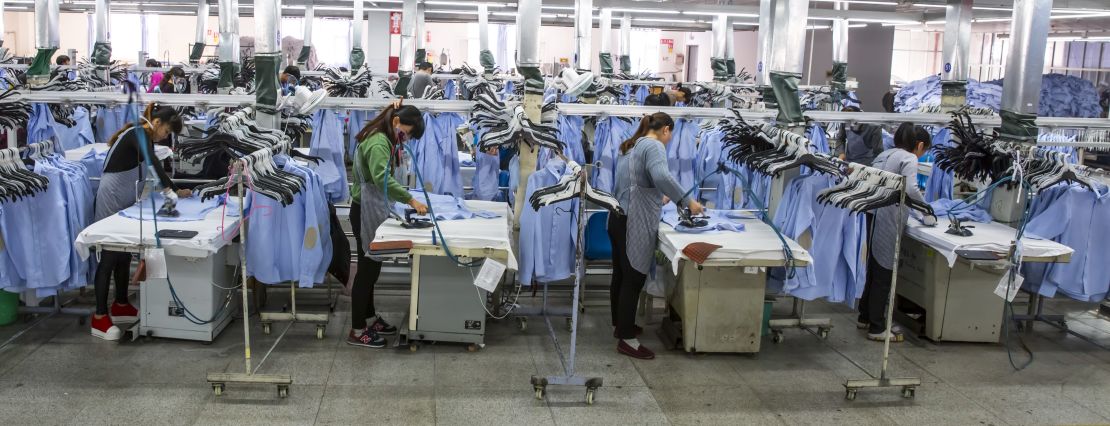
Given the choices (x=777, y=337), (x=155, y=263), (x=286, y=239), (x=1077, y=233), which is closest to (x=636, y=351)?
(x=777, y=337)

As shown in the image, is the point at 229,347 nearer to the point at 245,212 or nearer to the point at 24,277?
the point at 245,212

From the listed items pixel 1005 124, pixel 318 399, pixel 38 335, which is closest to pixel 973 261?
pixel 1005 124

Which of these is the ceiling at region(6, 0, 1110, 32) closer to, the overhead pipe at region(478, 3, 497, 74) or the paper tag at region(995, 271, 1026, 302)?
the overhead pipe at region(478, 3, 497, 74)

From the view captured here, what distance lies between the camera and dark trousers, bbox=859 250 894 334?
6.11 meters

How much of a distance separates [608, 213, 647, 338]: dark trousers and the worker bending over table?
1.65 meters

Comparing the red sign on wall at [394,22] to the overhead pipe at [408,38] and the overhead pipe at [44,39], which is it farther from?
the overhead pipe at [44,39]

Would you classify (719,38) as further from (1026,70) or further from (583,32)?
(1026,70)

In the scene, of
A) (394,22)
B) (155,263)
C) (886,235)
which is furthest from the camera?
(394,22)

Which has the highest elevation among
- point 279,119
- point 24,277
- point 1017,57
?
point 1017,57

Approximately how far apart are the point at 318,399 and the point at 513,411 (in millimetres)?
1007

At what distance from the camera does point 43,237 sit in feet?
17.8

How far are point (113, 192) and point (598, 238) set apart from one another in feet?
9.84

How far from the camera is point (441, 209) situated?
5.71m

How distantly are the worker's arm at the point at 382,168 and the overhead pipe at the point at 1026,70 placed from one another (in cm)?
431
